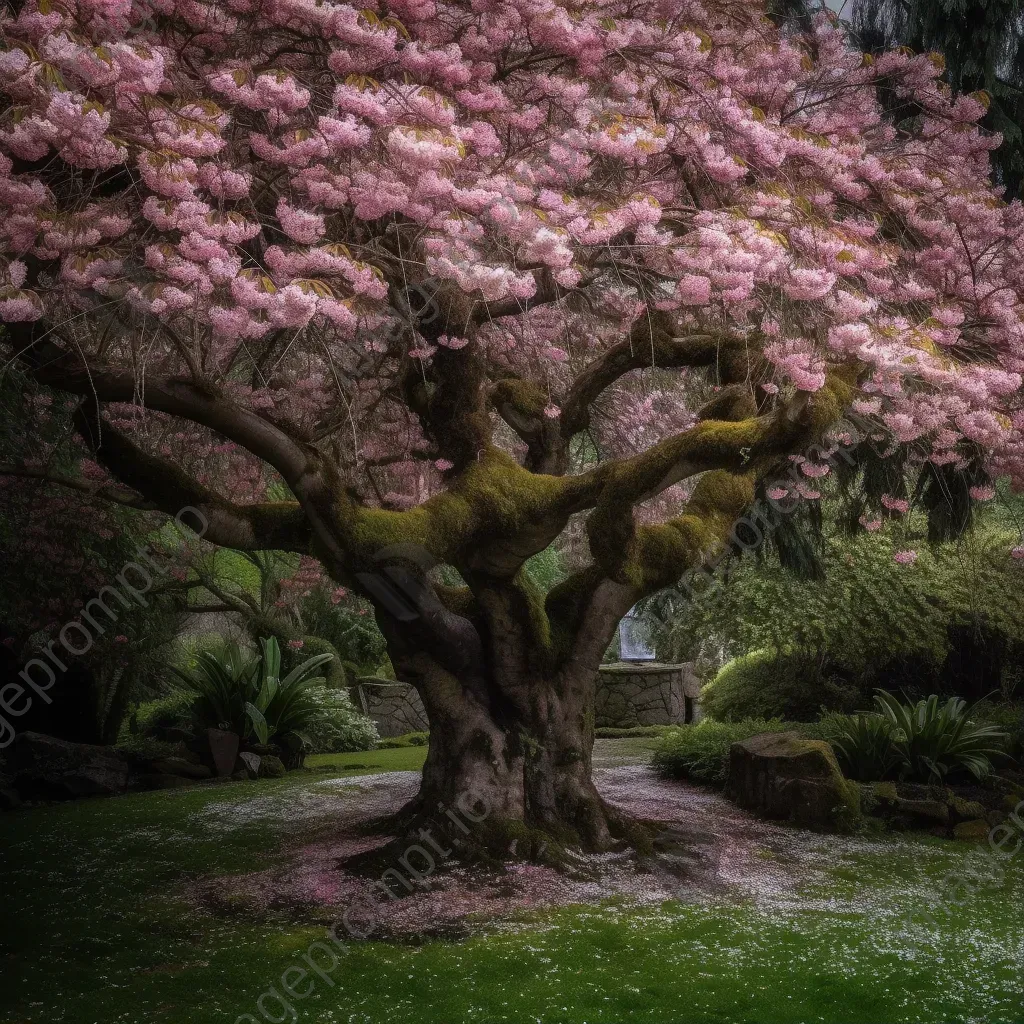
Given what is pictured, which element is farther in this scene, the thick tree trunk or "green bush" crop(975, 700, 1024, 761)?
"green bush" crop(975, 700, 1024, 761)

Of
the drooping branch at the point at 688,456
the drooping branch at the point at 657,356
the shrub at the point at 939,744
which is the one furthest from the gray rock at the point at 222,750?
the shrub at the point at 939,744

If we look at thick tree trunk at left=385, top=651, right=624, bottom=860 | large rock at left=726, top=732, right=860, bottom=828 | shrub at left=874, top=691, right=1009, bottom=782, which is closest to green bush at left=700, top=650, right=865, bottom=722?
shrub at left=874, top=691, right=1009, bottom=782

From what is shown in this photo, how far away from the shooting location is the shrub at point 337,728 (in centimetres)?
1232

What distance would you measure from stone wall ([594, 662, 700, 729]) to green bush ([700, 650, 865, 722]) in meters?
2.87

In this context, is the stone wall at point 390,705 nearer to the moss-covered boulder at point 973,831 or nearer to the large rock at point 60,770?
the large rock at point 60,770

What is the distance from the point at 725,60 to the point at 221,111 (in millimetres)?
3110

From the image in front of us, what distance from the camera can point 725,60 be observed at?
6113 mm

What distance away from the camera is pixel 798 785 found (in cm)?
794

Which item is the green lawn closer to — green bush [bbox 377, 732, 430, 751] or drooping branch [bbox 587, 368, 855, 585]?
drooping branch [bbox 587, 368, 855, 585]

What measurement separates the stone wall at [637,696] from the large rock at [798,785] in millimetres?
7656

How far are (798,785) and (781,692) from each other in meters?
4.97

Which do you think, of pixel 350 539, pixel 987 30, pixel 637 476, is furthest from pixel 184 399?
pixel 987 30

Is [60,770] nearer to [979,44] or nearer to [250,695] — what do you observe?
[250,695]

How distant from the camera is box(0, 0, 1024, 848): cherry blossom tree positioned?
453 centimetres
